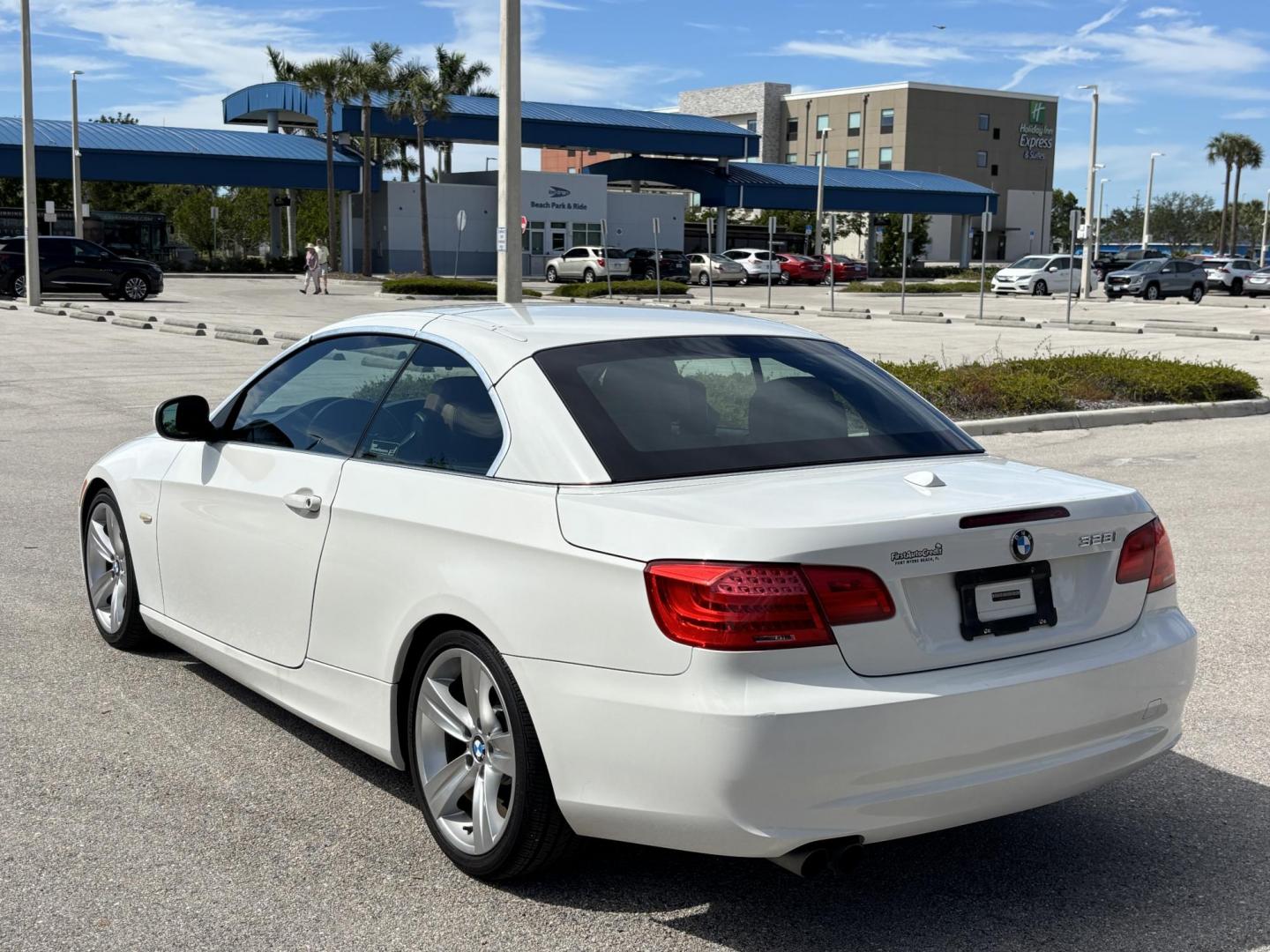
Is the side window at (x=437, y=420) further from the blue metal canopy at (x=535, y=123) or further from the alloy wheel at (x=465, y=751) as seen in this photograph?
the blue metal canopy at (x=535, y=123)

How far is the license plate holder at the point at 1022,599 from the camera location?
3420 mm

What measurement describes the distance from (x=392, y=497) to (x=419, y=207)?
206 ft

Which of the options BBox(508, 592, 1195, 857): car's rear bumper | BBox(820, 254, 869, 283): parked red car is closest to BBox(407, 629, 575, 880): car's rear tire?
BBox(508, 592, 1195, 857): car's rear bumper

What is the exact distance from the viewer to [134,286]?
39.9m

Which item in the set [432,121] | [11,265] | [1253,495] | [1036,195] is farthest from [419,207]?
[1036,195]

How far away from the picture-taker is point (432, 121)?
64812mm

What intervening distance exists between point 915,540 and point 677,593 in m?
0.59

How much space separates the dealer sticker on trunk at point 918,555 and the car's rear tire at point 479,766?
3.30ft

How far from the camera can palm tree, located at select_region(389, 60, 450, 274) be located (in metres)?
61.5

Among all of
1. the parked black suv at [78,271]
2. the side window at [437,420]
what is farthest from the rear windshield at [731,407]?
the parked black suv at [78,271]

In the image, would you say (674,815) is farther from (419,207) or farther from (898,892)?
(419,207)

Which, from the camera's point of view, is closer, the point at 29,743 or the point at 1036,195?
the point at 29,743

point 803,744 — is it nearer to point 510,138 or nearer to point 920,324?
point 510,138

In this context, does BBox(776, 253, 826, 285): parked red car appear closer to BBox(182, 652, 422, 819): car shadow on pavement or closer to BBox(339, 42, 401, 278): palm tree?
BBox(339, 42, 401, 278): palm tree
